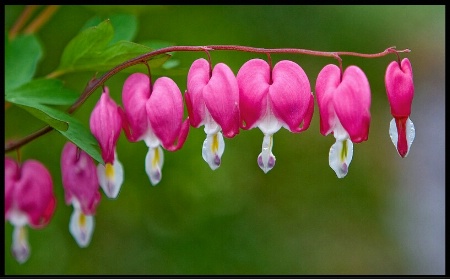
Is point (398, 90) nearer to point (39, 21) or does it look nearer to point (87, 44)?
point (87, 44)

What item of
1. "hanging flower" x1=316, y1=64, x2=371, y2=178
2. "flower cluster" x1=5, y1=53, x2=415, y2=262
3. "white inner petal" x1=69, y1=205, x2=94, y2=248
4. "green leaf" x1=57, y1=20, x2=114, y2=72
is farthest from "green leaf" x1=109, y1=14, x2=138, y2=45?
"hanging flower" x1=316, y1=64, x2=371, y2=178

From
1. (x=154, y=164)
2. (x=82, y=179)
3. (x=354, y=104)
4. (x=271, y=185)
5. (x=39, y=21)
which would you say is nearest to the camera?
(x=354, y=104)

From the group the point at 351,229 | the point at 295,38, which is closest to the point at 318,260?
the point at 351,229

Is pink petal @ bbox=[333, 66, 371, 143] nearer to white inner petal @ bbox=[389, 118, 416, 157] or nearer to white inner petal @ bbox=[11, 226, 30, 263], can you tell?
white inner petal @ bbox=[389, 118, 416, 157]

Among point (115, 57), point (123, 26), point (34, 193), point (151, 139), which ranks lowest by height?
Result: point (34, 193)

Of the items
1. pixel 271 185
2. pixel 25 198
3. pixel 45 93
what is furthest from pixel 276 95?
pixel 271 185

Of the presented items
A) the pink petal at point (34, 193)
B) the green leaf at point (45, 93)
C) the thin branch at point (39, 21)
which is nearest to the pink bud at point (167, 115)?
the green leaf at point (45, 93)

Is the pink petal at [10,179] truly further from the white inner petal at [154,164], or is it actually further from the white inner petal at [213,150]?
the white inner petal at [213,150]
